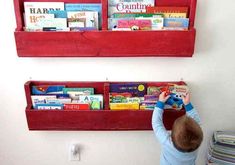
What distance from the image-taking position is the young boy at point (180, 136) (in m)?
0.99

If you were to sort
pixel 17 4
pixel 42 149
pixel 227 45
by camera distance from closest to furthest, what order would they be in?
1. pixel 17 4
2. pixel 227 45
3. pixel 42 149

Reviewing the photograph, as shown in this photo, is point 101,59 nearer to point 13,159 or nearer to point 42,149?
point 42,149

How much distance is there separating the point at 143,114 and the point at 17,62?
1.99 feet

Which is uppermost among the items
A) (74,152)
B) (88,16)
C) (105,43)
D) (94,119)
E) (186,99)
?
(88,16)

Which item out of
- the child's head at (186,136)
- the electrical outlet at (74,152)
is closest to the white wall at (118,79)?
the electrical outlet at (74,152)

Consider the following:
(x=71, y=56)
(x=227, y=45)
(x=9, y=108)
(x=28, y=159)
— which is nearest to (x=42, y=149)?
(x=28, y=159)

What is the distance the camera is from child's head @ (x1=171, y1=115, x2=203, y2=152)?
985 millimetres

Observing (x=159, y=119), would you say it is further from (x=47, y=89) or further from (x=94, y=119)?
(x=47, y=89)

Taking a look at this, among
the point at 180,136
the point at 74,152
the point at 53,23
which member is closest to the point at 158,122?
the point at 180,136

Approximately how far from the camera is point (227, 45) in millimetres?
1135

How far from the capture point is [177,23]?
1.05 meters

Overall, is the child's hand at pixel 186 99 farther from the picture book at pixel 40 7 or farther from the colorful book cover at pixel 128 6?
the picture book at pixel 40 7

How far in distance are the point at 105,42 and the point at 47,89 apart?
350 millimetres

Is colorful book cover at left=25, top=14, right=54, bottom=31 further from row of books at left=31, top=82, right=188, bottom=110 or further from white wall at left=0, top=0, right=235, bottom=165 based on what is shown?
row of books at left=31, top=82, right=188, bottom=110
